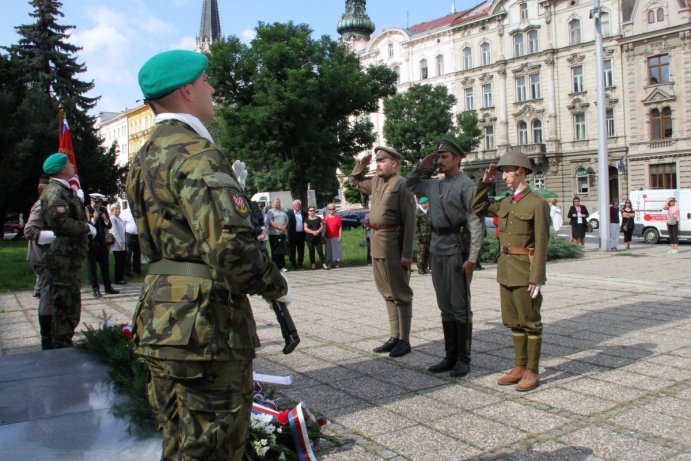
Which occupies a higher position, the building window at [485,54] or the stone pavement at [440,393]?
the building window at [485,54]

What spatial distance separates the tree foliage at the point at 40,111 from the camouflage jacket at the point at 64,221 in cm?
2641

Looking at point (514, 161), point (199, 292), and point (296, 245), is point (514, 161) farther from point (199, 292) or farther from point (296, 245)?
point (296, 245)

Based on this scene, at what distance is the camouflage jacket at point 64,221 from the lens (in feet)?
19.2

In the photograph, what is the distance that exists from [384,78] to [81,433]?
1736 inches

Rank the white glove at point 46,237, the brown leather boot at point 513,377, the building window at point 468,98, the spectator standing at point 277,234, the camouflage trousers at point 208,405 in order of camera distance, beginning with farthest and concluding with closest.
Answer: the building window at point 468,98
the spectator standing at point 277,234
the white glove at point 46,237
the brown leather boot at point 513,377
the camouflage trousers at point 208,405

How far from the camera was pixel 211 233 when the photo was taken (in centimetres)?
210

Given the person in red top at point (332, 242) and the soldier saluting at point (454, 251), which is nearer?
the soldier saluting at point (454, 251)

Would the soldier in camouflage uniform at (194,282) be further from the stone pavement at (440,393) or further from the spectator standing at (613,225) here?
the spectator standing at (613,225)

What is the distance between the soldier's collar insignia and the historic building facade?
49.0 m

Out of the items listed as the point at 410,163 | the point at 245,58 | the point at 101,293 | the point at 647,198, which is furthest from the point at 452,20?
the point at 101,293

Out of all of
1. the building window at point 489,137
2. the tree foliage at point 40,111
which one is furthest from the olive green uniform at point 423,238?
the building window at point 489,137

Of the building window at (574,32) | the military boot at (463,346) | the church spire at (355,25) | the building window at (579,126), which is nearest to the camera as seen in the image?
the military boot at (463,346)

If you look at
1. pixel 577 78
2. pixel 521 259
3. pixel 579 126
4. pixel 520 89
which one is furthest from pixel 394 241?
pixel 520 89

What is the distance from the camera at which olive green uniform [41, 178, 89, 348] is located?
5.84 meters
